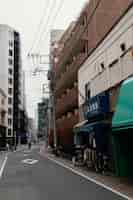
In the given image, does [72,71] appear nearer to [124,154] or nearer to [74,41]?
[74,41]

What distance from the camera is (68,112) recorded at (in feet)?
173

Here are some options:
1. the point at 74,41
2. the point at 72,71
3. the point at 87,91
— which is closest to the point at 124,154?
the point at 87,91

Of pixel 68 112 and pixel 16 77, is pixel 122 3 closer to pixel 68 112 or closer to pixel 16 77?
pixel 68 112

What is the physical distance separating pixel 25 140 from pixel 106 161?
137974 mm

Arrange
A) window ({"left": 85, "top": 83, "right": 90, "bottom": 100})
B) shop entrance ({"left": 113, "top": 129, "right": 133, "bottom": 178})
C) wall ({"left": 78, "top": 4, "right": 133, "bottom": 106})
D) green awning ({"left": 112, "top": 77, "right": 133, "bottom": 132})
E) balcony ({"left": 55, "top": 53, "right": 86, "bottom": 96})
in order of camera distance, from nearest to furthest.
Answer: green awning ({"left": 112, "top": 77, "right": 133, "bottom": 132})
shop entrance ({"left": 113, "top": 129, "right": 133, "bottom": 178})
wall ({"left": 78, "top": 4, "right": 133, "bottom": 106})
window ({"left": 85, "top": 83, "right": 90, "bottom": 100})
balcony ({"left": 55, "top": 53, "right": 86, "bottom": 96})

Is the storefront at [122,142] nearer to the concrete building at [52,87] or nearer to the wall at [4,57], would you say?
the concrete building at [52,87]

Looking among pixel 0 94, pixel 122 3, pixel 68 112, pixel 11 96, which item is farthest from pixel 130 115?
pixel 11 96

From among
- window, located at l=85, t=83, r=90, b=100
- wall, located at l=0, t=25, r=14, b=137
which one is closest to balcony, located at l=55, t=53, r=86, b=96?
window, located at l=85, t=83, r=90, b=100

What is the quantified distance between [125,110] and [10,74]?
394 feet

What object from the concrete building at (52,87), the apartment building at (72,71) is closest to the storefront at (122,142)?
the apartment building at (72,71)

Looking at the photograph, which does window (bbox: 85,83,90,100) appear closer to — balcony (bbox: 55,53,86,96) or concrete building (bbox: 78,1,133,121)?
concrete building (bbox: 78,1,133,121)

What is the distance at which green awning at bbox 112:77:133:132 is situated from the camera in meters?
16.5

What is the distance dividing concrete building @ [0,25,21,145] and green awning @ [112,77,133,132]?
11341 centimetres

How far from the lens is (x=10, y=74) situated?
136 m
